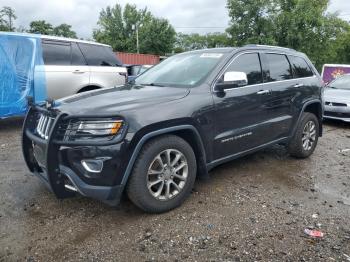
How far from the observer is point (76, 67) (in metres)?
7.39

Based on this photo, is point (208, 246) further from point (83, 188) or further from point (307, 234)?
point (83, 188)

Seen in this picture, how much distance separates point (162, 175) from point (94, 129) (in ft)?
2.70

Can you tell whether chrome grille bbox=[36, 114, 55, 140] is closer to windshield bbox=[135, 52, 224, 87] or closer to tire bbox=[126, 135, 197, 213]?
tire bbox=[126, 135, 197, 213]

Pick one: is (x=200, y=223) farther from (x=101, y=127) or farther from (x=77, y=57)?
(x=77, y=57)

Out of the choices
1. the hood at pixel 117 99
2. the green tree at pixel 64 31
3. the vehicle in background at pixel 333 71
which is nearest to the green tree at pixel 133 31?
the green tree at pixel 64 31

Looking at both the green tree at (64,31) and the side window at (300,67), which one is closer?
the side window at (300,67)

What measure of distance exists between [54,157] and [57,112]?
Answer: 0.44 metres

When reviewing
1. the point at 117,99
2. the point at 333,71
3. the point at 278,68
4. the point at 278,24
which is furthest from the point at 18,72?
the point at 278,24

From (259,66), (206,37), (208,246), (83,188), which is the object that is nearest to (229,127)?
(259,66)

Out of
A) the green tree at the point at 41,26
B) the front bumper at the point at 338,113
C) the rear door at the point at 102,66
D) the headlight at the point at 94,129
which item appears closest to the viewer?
the headlight at the point at 94,129

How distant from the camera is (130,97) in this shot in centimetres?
345

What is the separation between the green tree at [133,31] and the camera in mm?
41031

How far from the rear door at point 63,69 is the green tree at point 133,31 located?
34527 mm

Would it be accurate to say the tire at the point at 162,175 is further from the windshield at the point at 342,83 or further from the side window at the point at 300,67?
the windshield at the point at 342,83
